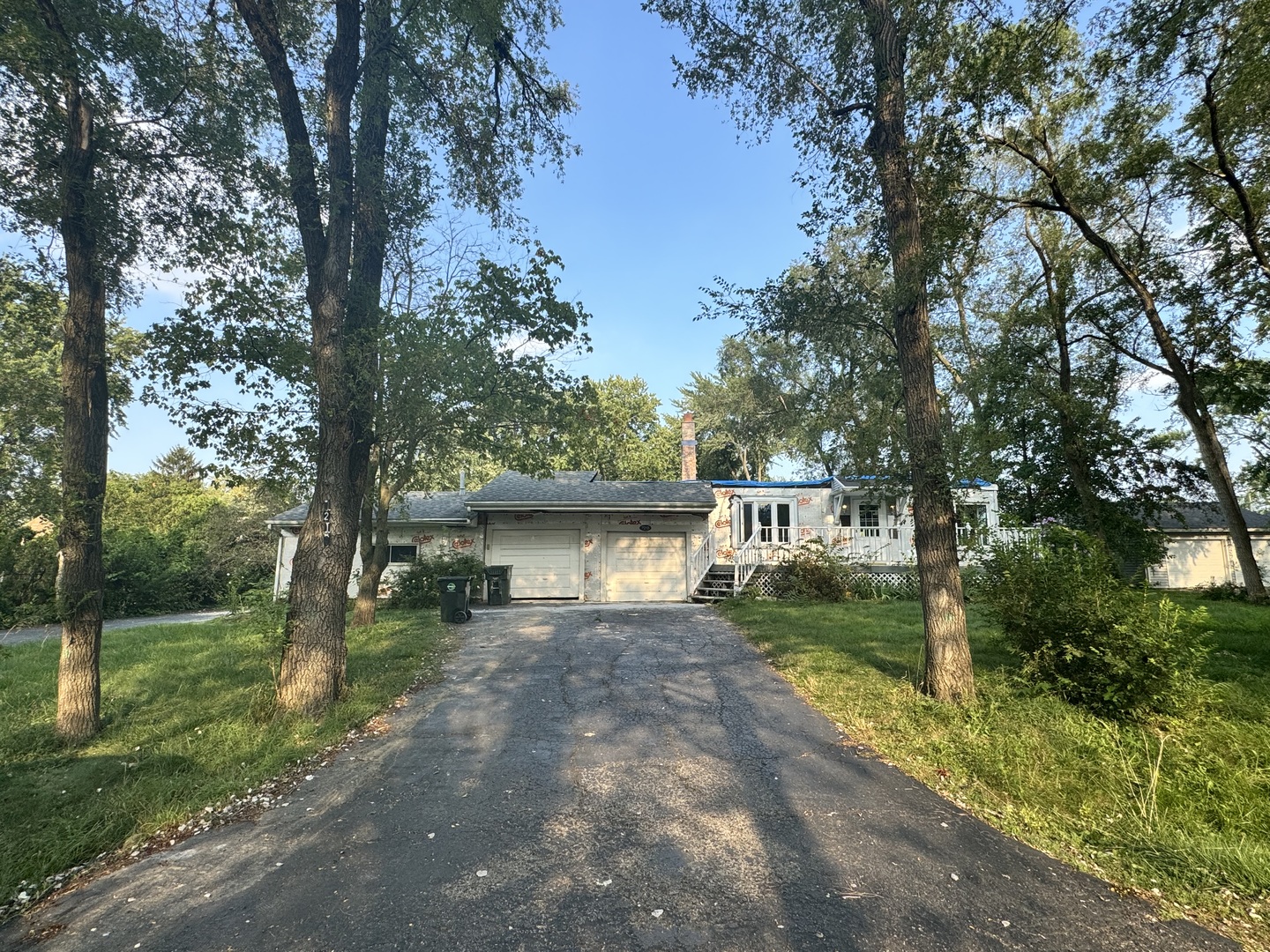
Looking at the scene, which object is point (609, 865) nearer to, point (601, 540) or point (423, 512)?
point (601, 540)

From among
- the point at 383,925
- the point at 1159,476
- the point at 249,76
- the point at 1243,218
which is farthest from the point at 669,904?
the point at 1159,476

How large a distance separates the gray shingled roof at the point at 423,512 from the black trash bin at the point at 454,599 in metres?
4.16

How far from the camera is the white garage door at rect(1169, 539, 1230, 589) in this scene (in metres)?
24.3

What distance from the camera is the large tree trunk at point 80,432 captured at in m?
5.46

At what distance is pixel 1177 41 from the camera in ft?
22.0

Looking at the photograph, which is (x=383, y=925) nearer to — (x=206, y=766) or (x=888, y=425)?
(x=206, y=766)

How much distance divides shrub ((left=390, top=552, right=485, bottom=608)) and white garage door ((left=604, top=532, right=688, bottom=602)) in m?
3.53

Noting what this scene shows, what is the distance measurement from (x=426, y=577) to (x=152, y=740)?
10.2 metres

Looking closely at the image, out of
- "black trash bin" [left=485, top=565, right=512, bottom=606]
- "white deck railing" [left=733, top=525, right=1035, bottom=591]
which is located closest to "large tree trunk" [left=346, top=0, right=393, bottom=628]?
"black trash bin" [left=485, top=565, right=512, bottom=606]

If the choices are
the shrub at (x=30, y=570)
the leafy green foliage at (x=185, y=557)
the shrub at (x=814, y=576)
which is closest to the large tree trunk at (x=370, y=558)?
the leafy green foliage at (x=185, y=557)

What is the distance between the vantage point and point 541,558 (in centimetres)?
1653

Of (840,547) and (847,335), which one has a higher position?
(847,335)

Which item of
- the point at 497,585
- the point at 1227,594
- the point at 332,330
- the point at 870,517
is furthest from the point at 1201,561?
the point at 332,330

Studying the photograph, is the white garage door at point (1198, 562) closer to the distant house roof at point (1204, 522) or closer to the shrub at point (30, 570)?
the distant house roof at point (1204, 522)
